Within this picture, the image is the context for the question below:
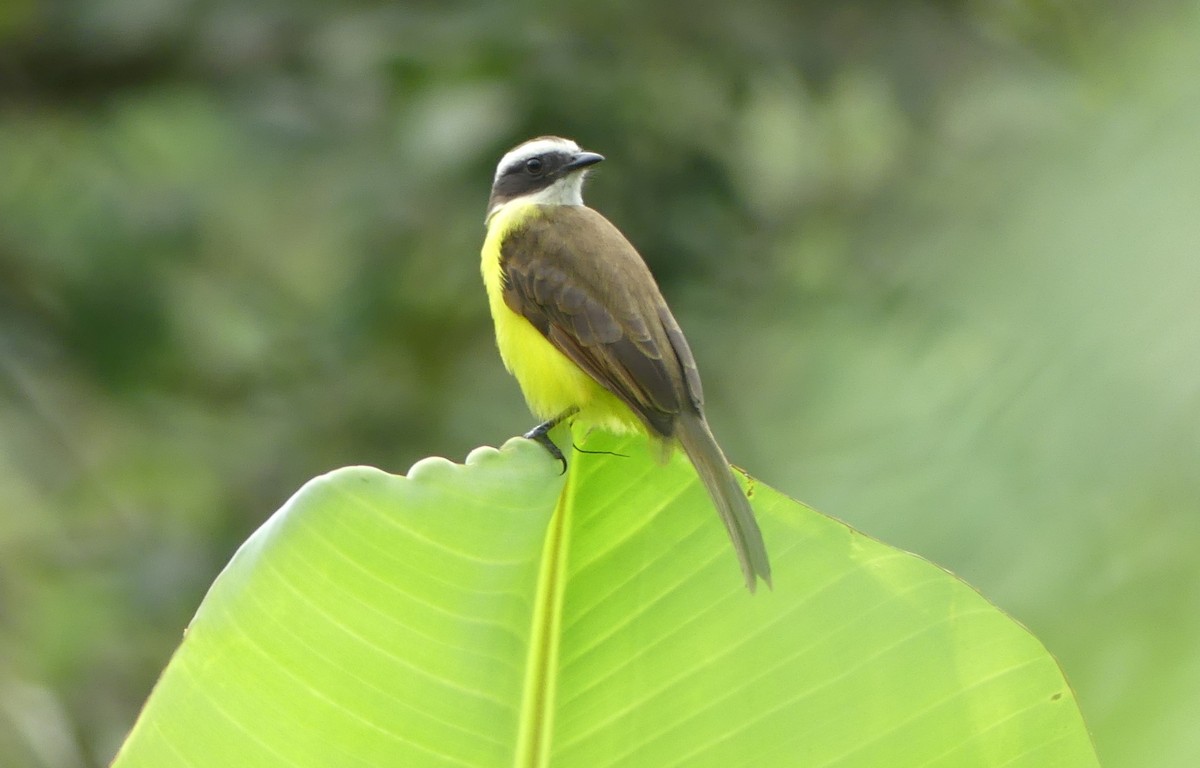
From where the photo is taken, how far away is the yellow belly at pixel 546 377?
2.46 meters

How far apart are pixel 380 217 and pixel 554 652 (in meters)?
3.51

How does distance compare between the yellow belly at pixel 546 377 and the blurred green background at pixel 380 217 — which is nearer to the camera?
the yellow belly at pixel 546 377

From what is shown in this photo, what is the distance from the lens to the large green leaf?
1376 mm

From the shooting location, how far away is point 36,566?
475 cm

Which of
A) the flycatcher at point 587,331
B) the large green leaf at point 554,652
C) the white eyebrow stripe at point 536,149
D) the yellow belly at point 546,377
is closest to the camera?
the large green leaf at point 554,652

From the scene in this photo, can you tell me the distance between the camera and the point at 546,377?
2566 millimetres

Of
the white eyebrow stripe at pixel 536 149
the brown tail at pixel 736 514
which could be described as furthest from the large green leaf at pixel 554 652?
the white eyebrow stripe at pixel 536 149

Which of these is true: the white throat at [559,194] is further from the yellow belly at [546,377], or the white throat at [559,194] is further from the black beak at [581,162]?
the yellow belly at [546,377]

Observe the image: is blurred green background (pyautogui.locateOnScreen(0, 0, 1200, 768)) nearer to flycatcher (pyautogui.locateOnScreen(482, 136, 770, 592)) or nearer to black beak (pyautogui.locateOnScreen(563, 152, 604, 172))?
flycatcher (pyautogui.locateOnScreen(482, 136, 770, 592))

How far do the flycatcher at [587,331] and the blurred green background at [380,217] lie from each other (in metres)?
0.38

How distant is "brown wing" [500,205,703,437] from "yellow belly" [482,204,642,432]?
3 centimetres

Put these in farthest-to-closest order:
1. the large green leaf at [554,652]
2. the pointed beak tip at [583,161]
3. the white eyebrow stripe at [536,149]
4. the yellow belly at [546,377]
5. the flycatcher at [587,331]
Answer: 1. the white eyebrow stripe at [536,149]
2. the pointed beak tip at [583,161]
3. the yellow belly at [546,377]
4. the flycatcher at [587,331]
5. the large green leaf at [554,652]

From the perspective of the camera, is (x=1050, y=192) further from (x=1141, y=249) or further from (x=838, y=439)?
(x=838, y=439)

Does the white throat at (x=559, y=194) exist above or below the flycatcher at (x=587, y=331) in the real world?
above
